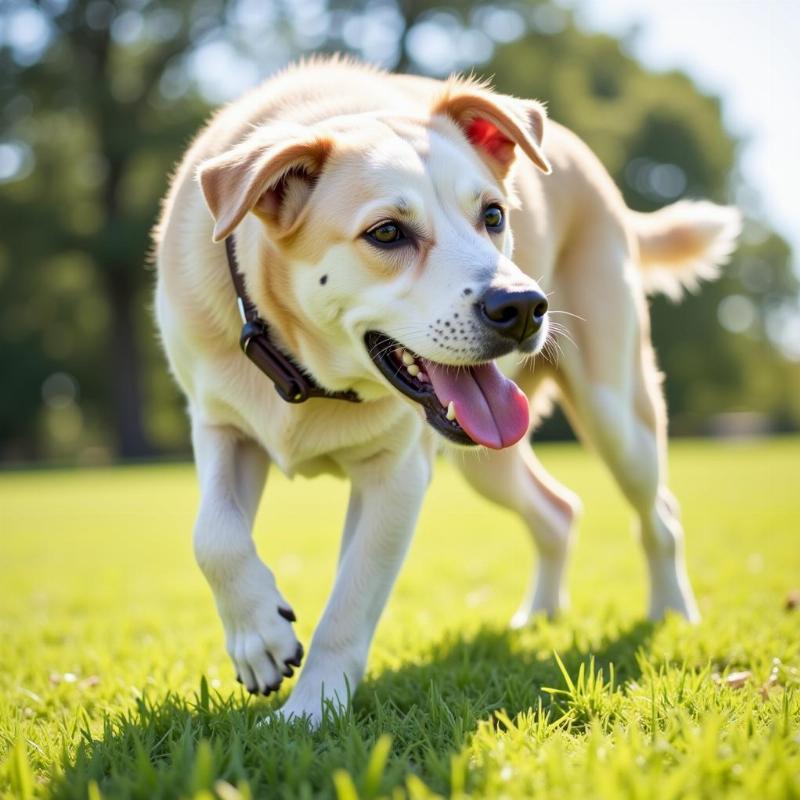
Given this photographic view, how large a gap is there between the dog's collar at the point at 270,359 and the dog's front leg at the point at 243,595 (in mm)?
449

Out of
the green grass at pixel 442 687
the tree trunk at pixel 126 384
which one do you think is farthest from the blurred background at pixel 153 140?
the green grass at pixel 442 687

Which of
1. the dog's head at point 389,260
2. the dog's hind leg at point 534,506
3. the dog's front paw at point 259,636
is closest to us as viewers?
the dog's head at point 389,260

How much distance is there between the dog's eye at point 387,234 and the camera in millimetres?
3148

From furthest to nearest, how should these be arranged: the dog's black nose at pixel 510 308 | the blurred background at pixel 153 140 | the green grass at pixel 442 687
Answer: the blurred background at pixel 153 140 → the dog's black nose at pixel 510 308 → the green grass at pixel 442 687

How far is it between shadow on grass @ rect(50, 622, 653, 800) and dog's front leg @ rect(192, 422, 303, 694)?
140 mm

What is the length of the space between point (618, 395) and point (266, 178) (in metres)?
2.44

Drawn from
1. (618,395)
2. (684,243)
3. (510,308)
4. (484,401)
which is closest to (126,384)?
(684,243)

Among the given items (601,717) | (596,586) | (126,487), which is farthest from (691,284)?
(126,487)

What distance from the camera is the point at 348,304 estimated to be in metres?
3.21

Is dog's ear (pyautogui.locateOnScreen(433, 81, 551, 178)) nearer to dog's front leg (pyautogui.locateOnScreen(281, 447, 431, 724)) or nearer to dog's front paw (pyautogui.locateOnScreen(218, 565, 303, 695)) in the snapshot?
dog's front leg (pyautogui.locateOnScreen(281, 447, 431, 724))

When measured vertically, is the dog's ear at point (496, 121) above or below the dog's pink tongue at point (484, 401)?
above

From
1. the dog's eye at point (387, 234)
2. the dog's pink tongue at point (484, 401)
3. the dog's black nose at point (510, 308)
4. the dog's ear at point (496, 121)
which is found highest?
the dog's ear at point (496, 121)

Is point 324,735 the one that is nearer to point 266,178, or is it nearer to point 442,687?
point 442,687

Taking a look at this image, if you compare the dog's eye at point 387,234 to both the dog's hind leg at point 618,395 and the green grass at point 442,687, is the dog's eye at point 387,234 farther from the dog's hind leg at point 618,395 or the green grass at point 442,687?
the dog's hind leg at point 618,395
